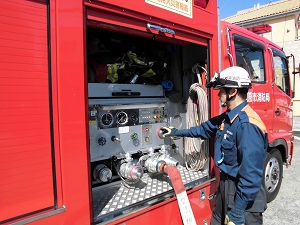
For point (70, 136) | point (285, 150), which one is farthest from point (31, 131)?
point (285, 150)

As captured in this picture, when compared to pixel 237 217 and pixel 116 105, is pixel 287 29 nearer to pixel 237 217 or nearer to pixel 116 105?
pixel 116 105

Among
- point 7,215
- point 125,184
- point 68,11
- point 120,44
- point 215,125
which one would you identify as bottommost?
point 125,184

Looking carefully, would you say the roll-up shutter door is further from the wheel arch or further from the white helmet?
the wheel arch

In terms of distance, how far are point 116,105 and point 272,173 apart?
8.48 ft

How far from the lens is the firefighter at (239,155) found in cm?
173

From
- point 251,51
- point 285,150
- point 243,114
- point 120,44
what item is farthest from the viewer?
point 285,150

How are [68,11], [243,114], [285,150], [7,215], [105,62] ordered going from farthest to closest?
[285,150] → [105,62] → [243,114] → [68,11] → [7,215]

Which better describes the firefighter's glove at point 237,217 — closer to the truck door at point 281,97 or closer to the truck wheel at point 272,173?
the truck wheel at point 272,173

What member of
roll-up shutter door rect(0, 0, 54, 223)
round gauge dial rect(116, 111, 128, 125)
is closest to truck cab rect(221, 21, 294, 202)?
round gauge dial rect(116, 111, 128, 125)

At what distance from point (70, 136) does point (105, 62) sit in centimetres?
130

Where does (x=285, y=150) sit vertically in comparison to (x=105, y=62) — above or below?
below

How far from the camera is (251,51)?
329 cm

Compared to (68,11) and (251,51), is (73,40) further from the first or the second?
(251,51)

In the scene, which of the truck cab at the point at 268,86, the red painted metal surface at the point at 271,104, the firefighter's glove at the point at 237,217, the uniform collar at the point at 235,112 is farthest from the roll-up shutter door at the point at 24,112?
the red painted metal surface at the point at 271,104
